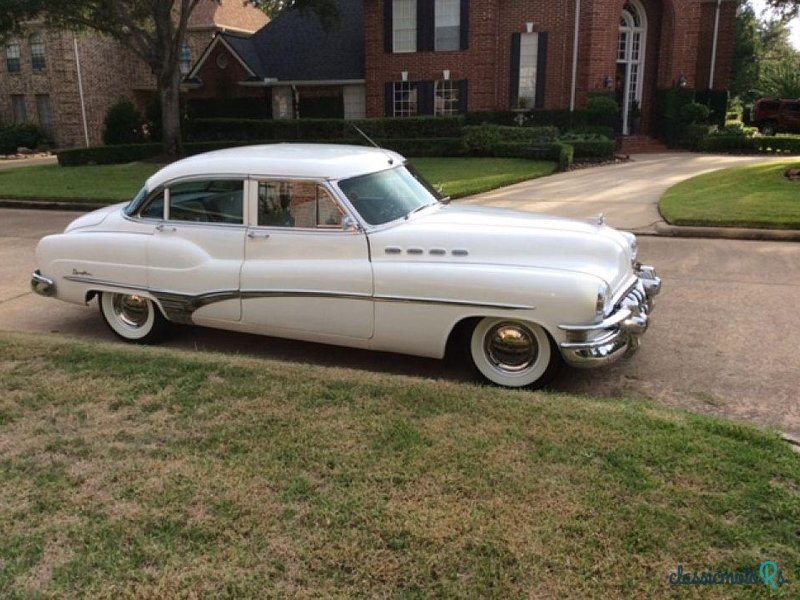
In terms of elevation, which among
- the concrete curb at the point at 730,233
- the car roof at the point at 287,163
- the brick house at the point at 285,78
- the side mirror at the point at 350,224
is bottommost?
the concrete curb at the point at 730,233

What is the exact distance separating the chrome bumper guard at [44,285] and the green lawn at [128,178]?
28.5 feet

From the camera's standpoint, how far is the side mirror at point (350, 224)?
201 inches

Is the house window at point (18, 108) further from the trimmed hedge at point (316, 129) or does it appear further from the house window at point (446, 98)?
the house window at point (446, 98)

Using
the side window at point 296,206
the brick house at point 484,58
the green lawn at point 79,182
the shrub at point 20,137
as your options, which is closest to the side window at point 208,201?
the side window at point 296,206

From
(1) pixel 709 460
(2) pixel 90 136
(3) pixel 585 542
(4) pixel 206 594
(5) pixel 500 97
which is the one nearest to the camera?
(4) pixel 206 594

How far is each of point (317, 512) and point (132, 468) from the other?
1.11 metres

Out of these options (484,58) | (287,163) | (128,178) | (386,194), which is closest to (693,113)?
(484,58)

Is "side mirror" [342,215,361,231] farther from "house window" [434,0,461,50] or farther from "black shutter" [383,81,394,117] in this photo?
"black shutter" [383,81,394,117]

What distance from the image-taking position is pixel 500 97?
2703cm

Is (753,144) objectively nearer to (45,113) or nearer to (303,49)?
(303,49)

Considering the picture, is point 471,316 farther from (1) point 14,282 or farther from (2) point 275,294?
(1) point 14,282

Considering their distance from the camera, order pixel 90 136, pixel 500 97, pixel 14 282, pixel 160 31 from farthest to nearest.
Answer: pixel 90 136
pixel 500 97
pixel 160 31
pixel 14 282

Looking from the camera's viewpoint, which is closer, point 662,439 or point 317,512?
point 317,512

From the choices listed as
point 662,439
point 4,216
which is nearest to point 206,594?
point 662,439
